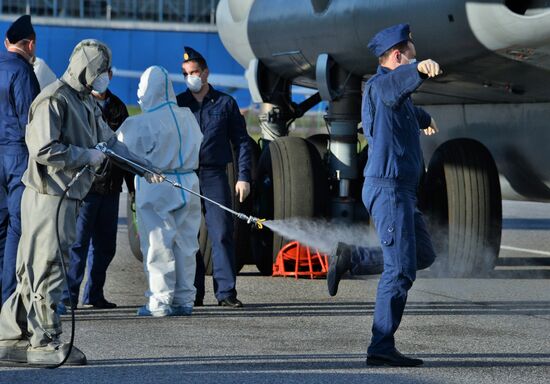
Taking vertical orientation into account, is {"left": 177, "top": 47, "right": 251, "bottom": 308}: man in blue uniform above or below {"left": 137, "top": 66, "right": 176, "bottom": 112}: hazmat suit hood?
below

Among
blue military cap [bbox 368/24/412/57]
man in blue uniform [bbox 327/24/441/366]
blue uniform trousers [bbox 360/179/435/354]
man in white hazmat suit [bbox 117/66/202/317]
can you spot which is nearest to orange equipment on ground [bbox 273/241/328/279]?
man in white hazmat suit [bbox 117/66/202/317]

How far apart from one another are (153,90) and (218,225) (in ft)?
3.81

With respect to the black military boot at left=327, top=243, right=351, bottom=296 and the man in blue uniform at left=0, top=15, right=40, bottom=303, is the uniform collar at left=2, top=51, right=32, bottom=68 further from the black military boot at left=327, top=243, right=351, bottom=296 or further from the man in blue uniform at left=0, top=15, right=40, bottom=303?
the black military boot at left=327, top=243, right=351, bottom=296

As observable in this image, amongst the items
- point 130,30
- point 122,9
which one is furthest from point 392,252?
point 122,9

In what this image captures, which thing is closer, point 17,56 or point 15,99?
point 15,99

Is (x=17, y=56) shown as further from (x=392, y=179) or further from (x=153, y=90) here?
(x=392, y=179)

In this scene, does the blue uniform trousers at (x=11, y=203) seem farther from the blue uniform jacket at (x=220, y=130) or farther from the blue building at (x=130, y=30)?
the blue building at (x=130, y=30)

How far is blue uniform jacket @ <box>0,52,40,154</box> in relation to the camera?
762 cm

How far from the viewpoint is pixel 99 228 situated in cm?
912

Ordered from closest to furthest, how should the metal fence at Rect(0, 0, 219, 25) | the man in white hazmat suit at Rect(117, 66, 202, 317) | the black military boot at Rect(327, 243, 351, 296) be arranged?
the black military boot at Rect(327, 243, 351, 296) < the man in white hazmat suit at Rect(117, 66, 202, 317) < the metal fence at Rect(0, 0, 219, 25)

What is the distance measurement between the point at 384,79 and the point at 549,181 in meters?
4.95

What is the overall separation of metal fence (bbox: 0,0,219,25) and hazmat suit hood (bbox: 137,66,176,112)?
5292 cm

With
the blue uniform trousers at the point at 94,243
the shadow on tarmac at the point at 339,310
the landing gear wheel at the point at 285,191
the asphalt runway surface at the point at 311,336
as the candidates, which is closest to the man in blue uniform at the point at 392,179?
the asphalt runway surface at the point at 311,336

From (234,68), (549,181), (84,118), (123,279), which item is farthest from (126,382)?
(234,68)
